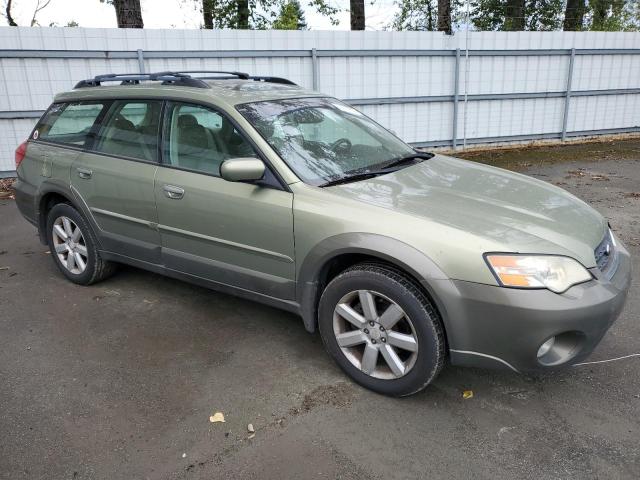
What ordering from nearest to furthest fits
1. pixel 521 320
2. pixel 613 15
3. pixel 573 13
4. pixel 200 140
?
1. pixel 521 320
2. pixel 200 140
3. pixel 573 13
4. pixel 613 15

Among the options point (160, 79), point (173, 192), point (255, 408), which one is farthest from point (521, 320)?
point (160, 79)

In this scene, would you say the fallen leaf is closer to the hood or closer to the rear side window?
the hood

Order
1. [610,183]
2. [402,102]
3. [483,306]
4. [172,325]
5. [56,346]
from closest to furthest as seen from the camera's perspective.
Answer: [483,306] < [56,346] < [172,325] < [610,183] < [402,102]

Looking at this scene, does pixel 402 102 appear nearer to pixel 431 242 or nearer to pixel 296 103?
pixel 296 103

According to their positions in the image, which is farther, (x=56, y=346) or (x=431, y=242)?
(x=56, y=346)

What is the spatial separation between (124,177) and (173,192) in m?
0.54

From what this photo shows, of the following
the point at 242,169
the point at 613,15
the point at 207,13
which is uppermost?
the point at 207,13

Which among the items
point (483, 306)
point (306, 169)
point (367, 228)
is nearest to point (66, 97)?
point (306, 169)

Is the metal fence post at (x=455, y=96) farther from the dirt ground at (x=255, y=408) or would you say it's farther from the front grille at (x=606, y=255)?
the front grille at (x=606, y=255)

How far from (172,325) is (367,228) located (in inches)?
72.4

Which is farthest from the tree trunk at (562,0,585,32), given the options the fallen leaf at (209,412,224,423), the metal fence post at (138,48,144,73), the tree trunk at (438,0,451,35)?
the fallen leaf at (209,412,224,423)

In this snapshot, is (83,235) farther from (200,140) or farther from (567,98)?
(567,98)

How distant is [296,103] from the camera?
379 centimetres

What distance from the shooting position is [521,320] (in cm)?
246
